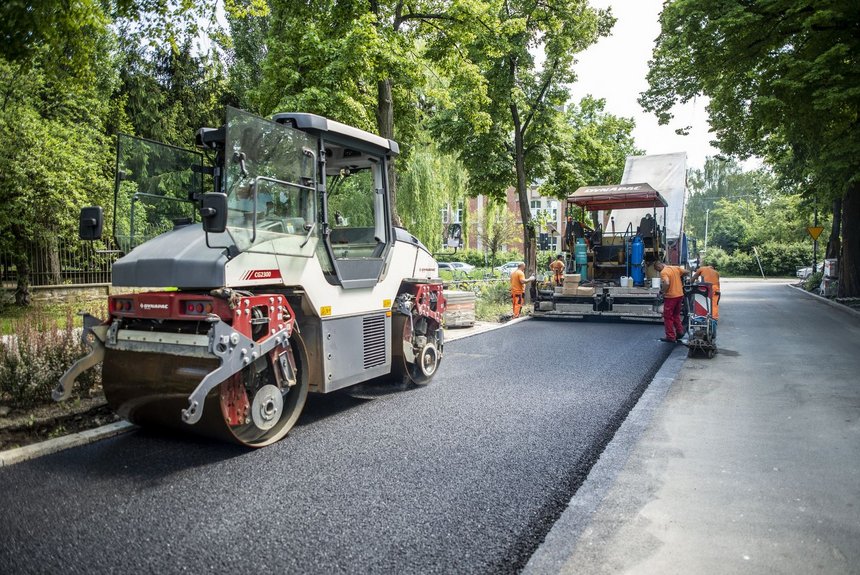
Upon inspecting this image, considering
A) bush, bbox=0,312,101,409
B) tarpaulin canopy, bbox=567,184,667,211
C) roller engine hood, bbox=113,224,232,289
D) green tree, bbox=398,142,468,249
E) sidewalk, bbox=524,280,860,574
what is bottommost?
sidewalk, bbox=524,280,860,574

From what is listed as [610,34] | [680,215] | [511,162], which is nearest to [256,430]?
[680,215]

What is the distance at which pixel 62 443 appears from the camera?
5.09 m

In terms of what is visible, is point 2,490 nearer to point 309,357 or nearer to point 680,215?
point 309,357

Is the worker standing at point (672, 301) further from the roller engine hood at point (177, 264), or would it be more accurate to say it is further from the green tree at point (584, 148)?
the green tree at point (584, 148)

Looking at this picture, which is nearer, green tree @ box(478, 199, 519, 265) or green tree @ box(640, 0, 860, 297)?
green tree @ box(640, 0, 860, 297)

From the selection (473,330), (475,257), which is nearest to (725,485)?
(473,330)

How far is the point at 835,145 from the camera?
13.3 m

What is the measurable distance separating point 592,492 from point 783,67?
12.8 m

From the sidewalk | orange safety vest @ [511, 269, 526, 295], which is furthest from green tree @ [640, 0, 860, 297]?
the sidewalk

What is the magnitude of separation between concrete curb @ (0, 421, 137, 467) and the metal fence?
34.7 feet

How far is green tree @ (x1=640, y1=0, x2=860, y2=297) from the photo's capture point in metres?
11.8

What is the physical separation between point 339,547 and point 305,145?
3.55 meters

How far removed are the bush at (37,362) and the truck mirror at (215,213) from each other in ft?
8.87

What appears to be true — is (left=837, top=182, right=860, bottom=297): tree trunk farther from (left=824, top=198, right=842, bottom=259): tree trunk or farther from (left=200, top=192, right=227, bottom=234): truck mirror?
(left=200, top=192, right=227, bottom=234): truck mirror
